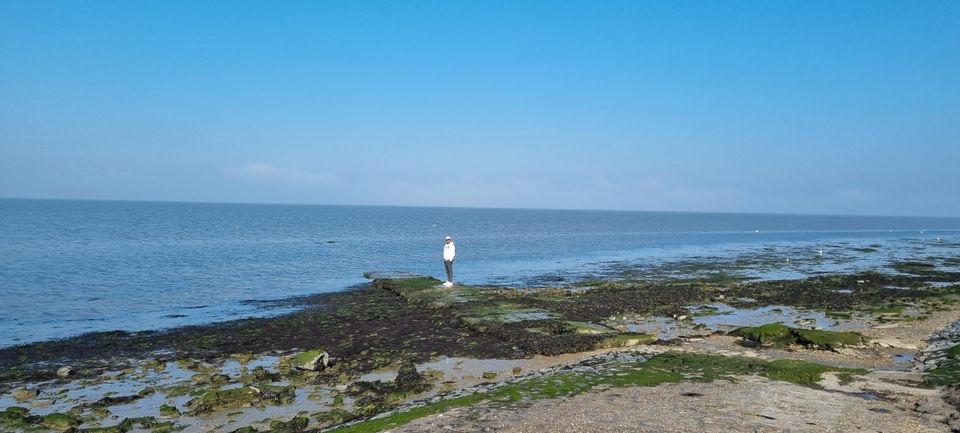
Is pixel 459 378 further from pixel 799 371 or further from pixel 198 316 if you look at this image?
pixel 198 316

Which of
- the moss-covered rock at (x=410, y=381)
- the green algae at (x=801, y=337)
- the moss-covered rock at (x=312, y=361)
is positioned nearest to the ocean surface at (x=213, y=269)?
the moss-covered rock at (x=312, y=361)

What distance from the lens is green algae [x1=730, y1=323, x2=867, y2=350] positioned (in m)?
20.9

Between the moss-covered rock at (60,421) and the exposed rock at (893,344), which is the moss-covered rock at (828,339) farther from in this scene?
the moss-covered rock at (60,421)

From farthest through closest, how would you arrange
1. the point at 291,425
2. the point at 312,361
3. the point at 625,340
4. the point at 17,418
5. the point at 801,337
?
the point at 625,340
the point at 801,337
the point at 312,361
the point at 17,418
the point at 291,425

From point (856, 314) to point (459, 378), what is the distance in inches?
874

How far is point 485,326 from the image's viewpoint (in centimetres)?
2564

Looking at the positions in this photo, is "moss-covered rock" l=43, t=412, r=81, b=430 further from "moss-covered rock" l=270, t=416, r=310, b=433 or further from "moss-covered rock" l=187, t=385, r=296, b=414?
"moss-covered rock" l=270, t=416, r=310, b=433

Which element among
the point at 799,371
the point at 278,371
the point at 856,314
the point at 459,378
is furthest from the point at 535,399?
the point at 856,314

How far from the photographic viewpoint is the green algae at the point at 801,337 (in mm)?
20938

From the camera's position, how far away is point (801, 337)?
2139 cm

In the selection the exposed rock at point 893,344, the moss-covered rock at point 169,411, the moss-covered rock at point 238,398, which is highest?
the exposed rock at point 893,344

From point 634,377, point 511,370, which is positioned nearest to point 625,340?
point 511,370

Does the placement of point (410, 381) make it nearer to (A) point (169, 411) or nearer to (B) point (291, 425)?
(B) point (291, 425)

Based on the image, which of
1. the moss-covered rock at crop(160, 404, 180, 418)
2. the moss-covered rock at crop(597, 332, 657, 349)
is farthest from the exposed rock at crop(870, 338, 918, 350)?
the moss-covered rock at crop(160, 404, 180, 418)
